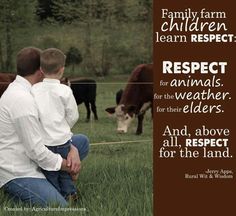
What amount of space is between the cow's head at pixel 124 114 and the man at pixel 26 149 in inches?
317

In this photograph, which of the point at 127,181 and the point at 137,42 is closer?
the point at 127,181

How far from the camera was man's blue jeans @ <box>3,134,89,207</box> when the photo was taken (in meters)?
4.14

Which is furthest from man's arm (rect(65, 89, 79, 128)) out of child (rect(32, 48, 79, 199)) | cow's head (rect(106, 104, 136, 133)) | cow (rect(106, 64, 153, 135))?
cow (rect(106, 64, 153, 135))

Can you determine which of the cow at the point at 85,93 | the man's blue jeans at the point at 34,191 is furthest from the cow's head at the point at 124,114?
the man's blue jeans at the point at 34,191

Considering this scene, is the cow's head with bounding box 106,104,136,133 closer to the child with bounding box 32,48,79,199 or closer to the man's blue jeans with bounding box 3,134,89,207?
the child with bounding box 32,48,79,199

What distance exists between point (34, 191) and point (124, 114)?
8.74 metres

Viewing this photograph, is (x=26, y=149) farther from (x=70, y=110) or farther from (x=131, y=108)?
(x=131, y=108)

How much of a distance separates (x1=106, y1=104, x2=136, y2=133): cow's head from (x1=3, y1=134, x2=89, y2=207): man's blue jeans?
26.7ft

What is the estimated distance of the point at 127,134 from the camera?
1210cm

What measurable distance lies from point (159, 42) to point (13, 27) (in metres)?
17.4

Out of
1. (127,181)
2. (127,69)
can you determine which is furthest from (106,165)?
(127,69)

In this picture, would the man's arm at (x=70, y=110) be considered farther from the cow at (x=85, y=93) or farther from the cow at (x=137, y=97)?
the cow at (x=85, y=93)

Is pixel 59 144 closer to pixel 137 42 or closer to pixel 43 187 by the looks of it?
pixel 43 187

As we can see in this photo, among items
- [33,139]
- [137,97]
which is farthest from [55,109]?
[137,97]
